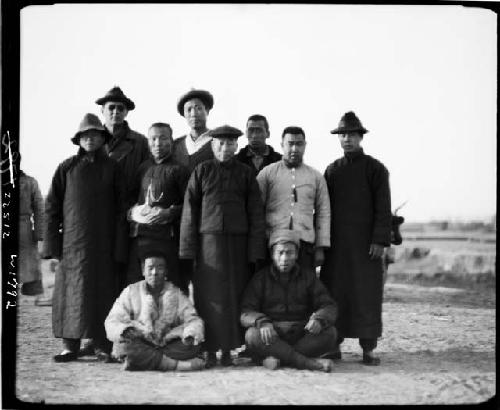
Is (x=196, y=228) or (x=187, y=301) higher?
(x=196, y=228)

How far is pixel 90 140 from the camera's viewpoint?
265 inches

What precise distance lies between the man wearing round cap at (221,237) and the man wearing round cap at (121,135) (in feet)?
2.71

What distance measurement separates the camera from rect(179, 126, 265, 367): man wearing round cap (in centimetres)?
649

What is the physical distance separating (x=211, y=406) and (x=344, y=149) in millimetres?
2642

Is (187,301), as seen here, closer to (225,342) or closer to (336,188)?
(225,342)

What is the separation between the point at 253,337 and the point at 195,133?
78.9 inches

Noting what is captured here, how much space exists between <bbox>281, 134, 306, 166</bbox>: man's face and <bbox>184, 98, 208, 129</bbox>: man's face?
0.87 m

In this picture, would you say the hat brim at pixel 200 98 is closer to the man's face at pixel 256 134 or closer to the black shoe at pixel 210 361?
the man's face at pixel 256 134

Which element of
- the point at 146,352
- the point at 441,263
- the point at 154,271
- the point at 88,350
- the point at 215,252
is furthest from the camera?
the point at 441,263

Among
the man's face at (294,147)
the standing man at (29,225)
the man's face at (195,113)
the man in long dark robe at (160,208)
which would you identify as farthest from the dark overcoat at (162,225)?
the standing man at (29,225)

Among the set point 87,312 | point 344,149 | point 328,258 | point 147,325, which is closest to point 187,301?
point 147,325

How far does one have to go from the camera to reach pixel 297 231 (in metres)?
6.66

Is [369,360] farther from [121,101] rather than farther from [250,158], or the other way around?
[121,101]

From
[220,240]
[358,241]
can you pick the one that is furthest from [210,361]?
[358,241]
